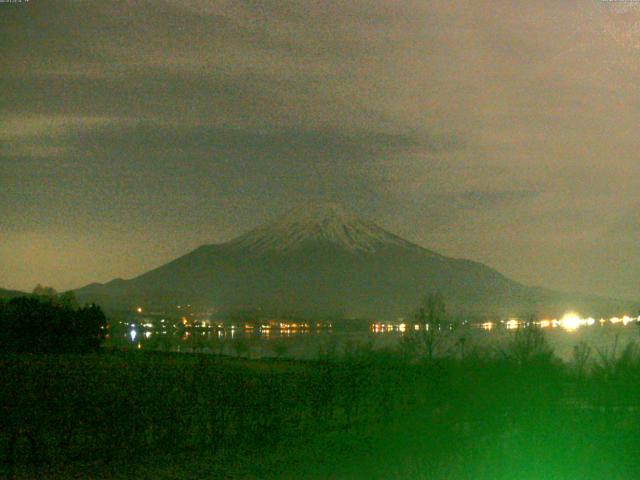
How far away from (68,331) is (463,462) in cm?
2781

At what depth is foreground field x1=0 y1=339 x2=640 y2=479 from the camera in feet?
39.1

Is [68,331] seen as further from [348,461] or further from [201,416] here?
[348,461]

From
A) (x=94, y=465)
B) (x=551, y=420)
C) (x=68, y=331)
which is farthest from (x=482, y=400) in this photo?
(x=68, y=331)

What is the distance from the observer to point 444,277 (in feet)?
Result: 520

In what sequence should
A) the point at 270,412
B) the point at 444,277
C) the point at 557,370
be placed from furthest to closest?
the point at 444,277, the point at 557,370, the point at 270,412

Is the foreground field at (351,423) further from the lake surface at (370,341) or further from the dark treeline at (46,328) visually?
the dark treeline at (46,328)

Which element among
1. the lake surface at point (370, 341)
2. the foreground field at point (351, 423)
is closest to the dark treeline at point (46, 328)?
the lake surface at point (370, 341)

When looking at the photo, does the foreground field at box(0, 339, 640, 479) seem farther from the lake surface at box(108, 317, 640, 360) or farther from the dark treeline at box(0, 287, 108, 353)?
the dark treeline at box(0, 287, 108, 353)

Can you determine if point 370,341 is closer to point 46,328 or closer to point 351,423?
point 351,423

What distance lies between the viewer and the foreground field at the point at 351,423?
11.9 metres

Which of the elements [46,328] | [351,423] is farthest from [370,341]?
[46,328]

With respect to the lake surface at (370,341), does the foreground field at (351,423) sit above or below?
below

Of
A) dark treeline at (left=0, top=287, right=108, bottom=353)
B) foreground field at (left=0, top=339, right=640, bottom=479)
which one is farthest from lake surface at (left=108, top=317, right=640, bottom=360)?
dark treeline at (left=0, top=287, right=108, bottom=353)

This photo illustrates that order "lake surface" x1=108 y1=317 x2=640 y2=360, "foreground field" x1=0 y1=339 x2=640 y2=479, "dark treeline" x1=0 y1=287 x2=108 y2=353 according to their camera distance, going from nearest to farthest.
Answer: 1. "foreground field" x1=0 y1=339 x2=640 y2=479
2. "lake surface" x1=108 y1=317 x2=640 y2=360
3. "dark treeline" x1=0 y1=287 x2=108 y2=353
